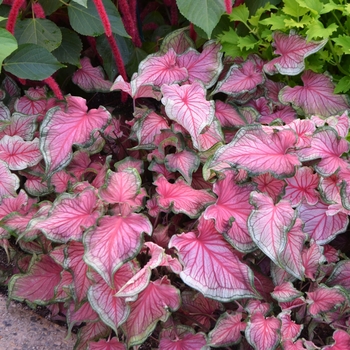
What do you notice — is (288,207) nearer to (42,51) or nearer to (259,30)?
(259,30)

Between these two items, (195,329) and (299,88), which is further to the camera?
(299,88)

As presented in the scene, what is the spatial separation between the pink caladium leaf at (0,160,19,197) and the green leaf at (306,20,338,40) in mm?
843

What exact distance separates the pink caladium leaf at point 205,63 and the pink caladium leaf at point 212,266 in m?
0.49

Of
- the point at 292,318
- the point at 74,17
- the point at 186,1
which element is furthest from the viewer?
the point at 74,17

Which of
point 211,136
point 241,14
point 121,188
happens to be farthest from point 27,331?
point 241,14

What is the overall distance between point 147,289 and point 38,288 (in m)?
0.30

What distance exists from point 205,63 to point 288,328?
76 cm

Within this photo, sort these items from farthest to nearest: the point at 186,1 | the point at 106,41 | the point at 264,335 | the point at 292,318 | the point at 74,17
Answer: the point at 106,41
the point at 74,17
the point at 186,1
the point at 292,318
the point at 264,335

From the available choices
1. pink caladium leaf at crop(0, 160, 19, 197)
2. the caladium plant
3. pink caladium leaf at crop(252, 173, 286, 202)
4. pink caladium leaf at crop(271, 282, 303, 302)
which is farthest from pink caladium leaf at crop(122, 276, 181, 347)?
pink caladium leaf at crop(0, 160, 19, 197)

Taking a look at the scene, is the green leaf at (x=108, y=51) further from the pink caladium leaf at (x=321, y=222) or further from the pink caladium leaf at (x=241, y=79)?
the pink caladium leaf at (x=321, y=222)

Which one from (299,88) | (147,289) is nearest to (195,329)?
(147,289)

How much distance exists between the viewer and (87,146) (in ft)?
4.15

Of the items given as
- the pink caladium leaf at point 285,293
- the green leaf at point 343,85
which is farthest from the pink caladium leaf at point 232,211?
the green leaf at point 343,85

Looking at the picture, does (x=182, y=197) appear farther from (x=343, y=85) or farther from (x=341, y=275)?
(x=343, y=85)
